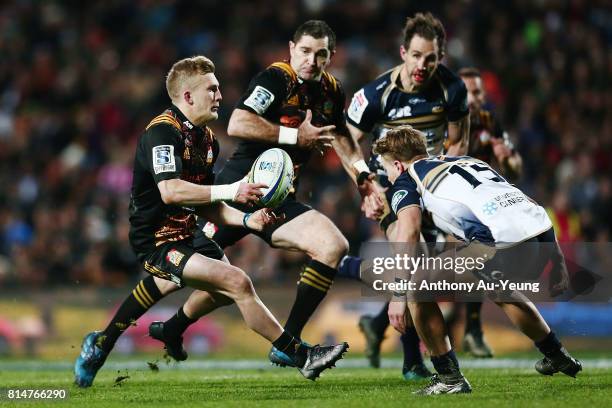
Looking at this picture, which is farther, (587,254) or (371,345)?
(587,254)

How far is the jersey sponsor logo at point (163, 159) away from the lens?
7441 millimetres

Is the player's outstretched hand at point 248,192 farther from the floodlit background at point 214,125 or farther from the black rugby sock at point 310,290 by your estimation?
the floodlit background at point 214,125

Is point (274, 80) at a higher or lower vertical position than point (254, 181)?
higher

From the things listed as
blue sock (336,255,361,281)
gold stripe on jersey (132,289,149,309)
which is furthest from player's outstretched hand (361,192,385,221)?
gold stripe on jersey (132,289,149,309)

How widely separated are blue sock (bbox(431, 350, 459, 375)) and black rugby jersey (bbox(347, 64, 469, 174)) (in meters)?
2.50

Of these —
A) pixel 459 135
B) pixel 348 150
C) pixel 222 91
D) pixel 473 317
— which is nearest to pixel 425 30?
pixel 459 135

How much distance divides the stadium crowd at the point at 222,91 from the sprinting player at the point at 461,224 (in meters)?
6.90

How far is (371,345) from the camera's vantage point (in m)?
9.85

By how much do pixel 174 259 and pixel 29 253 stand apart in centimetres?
812

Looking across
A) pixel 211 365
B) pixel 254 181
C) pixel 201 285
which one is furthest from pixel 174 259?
pixel 211 365

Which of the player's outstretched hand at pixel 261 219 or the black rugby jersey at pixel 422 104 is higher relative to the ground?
the black rugby jersey at pixel 422 104

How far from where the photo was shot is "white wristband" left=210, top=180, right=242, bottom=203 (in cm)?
736

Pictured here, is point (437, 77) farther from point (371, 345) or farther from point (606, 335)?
point (606, 335)

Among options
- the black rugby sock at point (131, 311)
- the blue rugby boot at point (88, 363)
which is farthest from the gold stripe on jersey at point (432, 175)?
the blue rugby boot at point (88, 363)
